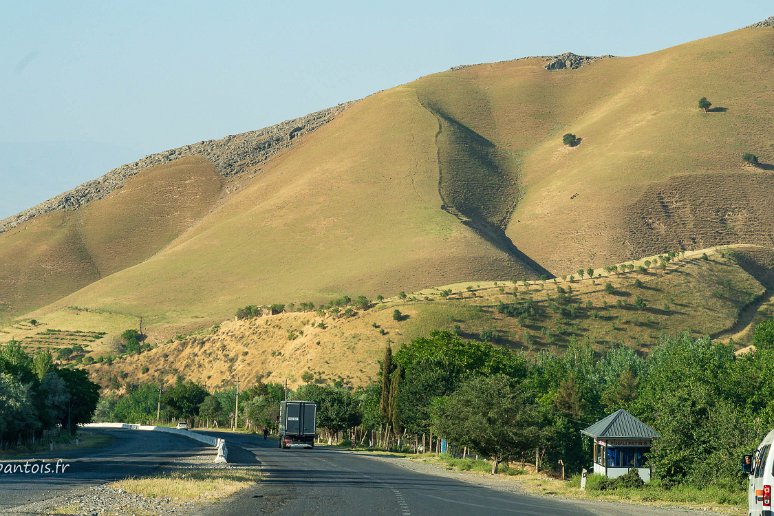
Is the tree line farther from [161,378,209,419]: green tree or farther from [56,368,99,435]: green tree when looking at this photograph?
[56,368,99,435]: green tree

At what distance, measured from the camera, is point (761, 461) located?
79.8 feet

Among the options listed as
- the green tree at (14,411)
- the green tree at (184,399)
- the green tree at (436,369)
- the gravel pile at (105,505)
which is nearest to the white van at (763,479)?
the gravel pile at (105,505)

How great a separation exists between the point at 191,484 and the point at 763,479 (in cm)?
1930

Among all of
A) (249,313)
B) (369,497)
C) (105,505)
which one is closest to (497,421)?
(369,497)

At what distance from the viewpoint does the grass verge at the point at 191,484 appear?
33.3 metres

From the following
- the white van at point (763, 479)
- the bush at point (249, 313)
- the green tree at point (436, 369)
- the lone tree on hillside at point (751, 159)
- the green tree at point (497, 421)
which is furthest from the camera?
the lone tree on hillside at point (751, 159)

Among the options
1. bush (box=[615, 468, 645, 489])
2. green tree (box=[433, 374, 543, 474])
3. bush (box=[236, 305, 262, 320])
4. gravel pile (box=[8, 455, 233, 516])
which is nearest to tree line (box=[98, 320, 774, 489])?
green tree (box=[433, 374, 543, 474])

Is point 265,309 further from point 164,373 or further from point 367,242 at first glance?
point 367,242

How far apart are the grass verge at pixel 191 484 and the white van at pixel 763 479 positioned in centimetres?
1489

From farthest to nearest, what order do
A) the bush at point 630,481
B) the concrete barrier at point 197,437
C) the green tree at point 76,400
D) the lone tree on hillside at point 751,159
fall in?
the lone tree on hillside at point 751,159, the green tree at point 76,400, the concrete barrier at point 197,437, the bush at point 630,481

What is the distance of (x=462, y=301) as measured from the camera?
136 m

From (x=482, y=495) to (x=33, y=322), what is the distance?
155 meters

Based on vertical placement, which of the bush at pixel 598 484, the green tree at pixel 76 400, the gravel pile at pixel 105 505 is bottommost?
the gravel pile at pixel 105 505

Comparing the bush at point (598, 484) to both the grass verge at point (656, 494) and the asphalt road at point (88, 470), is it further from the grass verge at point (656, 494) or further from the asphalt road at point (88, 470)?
the asphalt road at point (88, 470)
